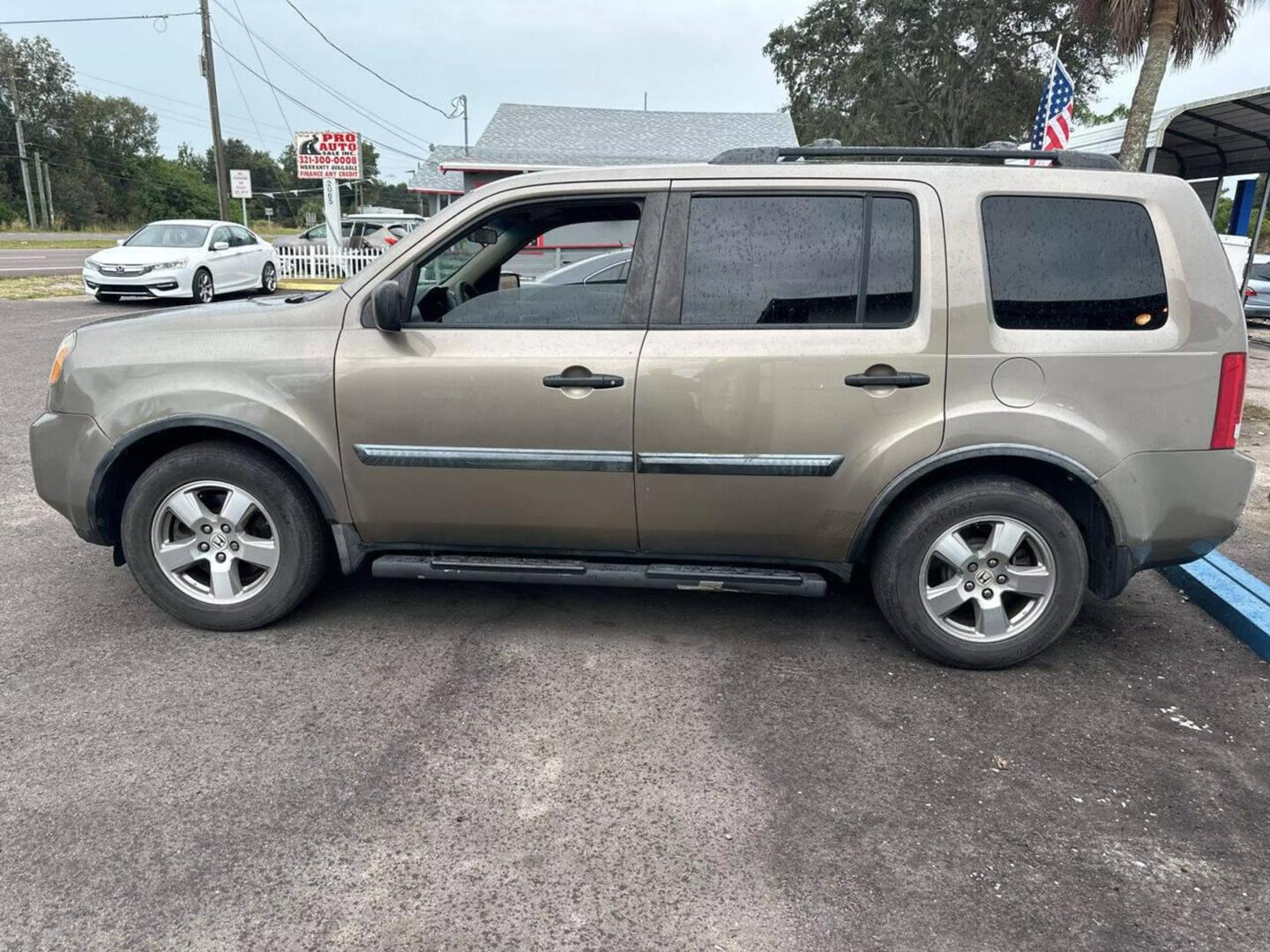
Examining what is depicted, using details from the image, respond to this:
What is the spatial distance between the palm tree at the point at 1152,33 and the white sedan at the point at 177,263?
14.5 metres

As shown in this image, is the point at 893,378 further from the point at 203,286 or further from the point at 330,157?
the point at 330,157

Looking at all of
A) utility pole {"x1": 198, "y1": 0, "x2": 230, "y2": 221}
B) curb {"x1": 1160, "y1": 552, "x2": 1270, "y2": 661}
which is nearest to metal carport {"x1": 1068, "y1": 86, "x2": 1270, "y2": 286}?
curb {"x1": 1160, "y1": 552, "x2": 1270, "y2": 661}

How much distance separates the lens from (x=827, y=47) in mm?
36438

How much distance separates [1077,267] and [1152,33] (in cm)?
998

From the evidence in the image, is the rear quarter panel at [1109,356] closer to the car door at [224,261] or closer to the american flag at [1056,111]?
the american flag at [1056,111]

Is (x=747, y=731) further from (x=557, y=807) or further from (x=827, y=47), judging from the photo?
(x=827, y=47)

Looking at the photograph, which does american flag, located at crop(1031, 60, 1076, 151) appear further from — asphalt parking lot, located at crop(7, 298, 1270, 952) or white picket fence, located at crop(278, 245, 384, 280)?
white picket fence, located at crop(278, 245, 384, 280)

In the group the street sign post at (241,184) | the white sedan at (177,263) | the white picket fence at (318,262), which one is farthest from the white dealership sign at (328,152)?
the street sign post at (241,184)

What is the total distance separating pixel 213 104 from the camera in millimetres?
24984

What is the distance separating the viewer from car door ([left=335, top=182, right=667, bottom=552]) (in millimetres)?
3566

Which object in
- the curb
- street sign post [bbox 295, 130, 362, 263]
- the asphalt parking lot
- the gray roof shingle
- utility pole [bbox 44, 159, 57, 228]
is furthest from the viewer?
utility pole [bbox 44, 159, 57, 228]

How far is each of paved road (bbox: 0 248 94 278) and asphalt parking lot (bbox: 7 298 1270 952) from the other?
Answer: 2260cm

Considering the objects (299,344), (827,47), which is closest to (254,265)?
(299,344)

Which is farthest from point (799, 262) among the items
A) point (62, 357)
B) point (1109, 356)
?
point (62, 357)
